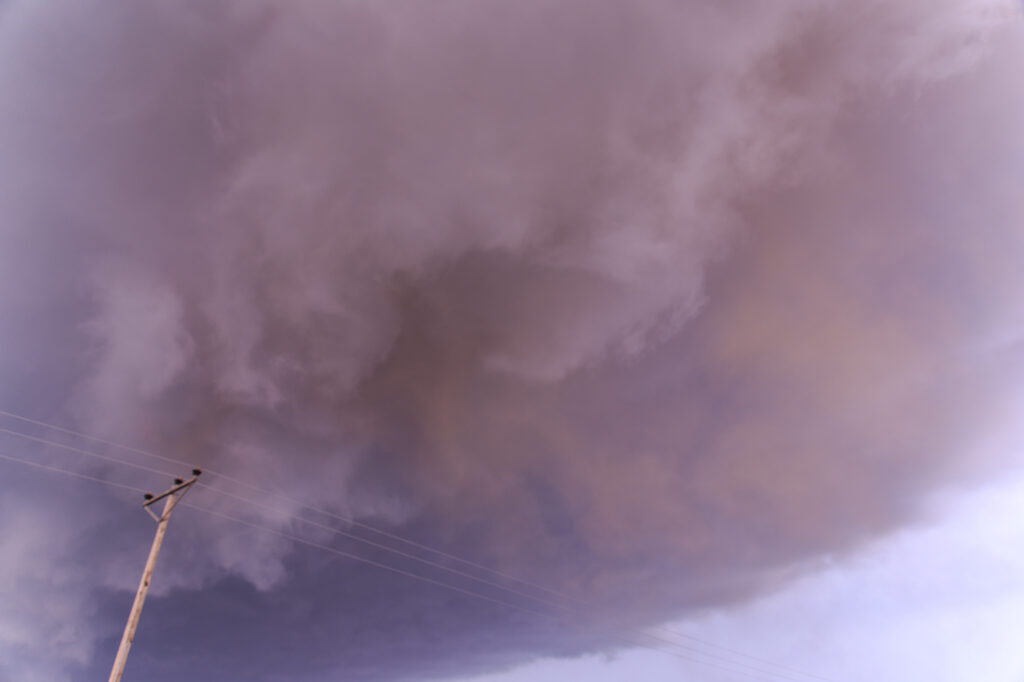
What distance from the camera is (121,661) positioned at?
92.2 feet

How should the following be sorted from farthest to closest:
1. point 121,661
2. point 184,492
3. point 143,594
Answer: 1. point 184,492
2. point 143,594
3. point 121,661

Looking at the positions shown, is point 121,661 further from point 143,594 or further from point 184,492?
point 184,492

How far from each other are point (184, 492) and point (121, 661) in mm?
8866

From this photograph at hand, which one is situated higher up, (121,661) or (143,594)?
(143,594)

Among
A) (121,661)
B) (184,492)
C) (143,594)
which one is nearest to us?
(121,661)

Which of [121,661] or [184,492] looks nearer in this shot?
[121,661]

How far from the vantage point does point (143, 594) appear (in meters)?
30.5

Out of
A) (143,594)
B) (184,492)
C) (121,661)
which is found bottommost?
(121,661)

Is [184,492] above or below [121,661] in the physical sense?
above

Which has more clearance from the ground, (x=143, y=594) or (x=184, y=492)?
(x=184, y=492)

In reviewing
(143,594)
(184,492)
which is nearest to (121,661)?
(143,594)

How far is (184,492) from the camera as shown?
113 ft

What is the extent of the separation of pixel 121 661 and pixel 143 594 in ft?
10.6

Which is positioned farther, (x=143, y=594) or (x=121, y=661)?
(x=143, y=594)
